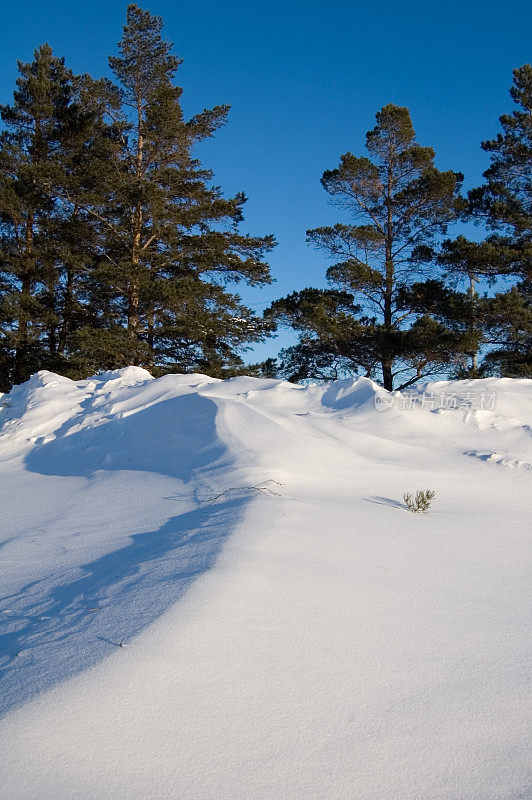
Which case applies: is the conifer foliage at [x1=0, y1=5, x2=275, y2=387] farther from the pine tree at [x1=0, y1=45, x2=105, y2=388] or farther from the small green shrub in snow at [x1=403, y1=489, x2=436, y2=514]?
the small green shrub in snow at [x1=403, y1=489, x2=436, y2=514]

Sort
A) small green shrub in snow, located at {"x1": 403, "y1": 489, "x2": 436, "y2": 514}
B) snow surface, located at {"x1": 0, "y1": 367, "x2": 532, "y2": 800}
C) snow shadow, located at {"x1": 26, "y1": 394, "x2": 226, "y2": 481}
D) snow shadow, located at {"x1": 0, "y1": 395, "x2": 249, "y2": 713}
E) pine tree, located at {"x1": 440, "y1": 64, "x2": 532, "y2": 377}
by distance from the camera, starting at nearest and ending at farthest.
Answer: snow surface, located at {"x1": 0, "y1": 367, "x2": 532, "y2": 800} < snow shadow, located at {"x1": 0, "y1": 395, "x2": 249, "y2": 713} < small green shrub in snow, located at {"x1": 403, "y1": 489, "x2": 436, "y2": 514} < snow shadow, located at {"x1": 26, "y1": 394, "x2": 226, "y2": 481} < pine tree, located at {"x1": 440, "y1": 64, "x2": 532, "y2": 377}

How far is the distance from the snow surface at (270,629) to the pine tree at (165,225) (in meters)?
10.5

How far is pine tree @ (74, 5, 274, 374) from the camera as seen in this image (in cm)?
1504

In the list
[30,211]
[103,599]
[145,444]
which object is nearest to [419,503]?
[103,599]

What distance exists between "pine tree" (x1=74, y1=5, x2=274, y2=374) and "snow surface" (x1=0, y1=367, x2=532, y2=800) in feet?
34.5

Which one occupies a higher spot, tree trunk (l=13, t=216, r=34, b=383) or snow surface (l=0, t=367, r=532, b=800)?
tree trunk (l=13, t=216, r=34, b=383)

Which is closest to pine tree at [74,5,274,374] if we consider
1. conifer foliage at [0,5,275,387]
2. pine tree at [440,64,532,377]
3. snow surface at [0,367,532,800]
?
conifer foliage at [0,5,275,387]

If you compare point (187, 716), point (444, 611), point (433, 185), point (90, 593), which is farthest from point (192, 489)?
point (433, 185)

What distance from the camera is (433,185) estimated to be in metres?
15.4

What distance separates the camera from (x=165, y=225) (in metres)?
15.5

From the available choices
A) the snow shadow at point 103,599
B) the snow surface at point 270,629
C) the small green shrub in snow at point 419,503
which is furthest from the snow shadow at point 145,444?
the small green shrub in snow at point 419,503

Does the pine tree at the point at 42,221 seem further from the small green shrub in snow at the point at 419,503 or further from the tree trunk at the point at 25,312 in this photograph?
the small green shrub in snow at the point at 419,503

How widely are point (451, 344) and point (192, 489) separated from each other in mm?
11270

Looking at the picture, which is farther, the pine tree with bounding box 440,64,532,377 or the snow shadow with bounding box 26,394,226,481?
the pine tree with bounding box 440,64,532,377
